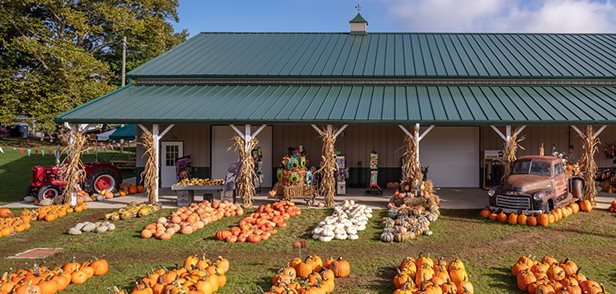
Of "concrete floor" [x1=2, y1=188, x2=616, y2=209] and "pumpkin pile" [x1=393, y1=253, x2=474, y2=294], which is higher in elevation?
"concrete floor" [x1=2, y1=188, x2=616, y2=209]

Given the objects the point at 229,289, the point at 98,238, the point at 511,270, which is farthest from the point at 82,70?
the point at 511,270

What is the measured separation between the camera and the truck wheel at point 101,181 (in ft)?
52.6

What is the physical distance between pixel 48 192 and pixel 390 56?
15082mm

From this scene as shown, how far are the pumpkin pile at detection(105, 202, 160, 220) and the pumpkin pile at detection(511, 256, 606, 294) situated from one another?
10074mm

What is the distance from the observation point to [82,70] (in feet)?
95.6

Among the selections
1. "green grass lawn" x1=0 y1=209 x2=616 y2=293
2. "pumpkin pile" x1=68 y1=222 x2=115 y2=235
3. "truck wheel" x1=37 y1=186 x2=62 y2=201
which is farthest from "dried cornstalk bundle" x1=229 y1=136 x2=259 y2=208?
"truck wheel" x1=37 y1=186 x2=62 y2=201

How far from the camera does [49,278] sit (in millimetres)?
6852

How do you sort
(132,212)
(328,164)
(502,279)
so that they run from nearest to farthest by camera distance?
1. (502,279)
2. (132,212)
3. (328,164)

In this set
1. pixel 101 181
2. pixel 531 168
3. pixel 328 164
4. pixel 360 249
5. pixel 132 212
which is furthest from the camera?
pixel 101 181

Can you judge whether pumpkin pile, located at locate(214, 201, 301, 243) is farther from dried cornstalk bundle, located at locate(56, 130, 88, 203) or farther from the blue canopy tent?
the blue canopy tent

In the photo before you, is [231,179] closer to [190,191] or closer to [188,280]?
[190,191]

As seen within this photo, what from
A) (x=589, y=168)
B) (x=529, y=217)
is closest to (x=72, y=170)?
(x=529, y=217)

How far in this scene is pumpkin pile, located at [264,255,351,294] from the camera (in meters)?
6.31

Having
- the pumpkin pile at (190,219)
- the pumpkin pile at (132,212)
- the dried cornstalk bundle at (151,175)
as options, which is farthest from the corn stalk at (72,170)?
the pumpkin pile at (190,219)
